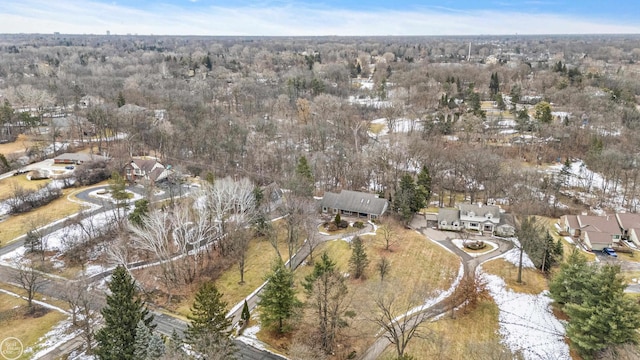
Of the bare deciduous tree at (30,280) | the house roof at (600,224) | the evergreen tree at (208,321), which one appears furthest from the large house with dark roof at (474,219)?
the bare deciduous tree at (30,280)

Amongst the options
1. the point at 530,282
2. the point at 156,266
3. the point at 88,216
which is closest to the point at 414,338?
the point at 530,282

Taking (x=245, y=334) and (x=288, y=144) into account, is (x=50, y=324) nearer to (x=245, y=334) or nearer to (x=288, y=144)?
(x=245, y=334)

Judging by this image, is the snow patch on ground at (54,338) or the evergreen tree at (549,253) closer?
the snow patch on ground at (54,338)

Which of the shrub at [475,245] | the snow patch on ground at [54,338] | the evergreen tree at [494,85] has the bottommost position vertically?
the snow patch on ground at [54,338]

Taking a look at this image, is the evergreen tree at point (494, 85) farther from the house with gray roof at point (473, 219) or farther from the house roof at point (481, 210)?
the house with gray roof at point (473, 219)

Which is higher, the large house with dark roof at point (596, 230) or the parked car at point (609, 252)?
the large house with dark roof at point (596, 230)
